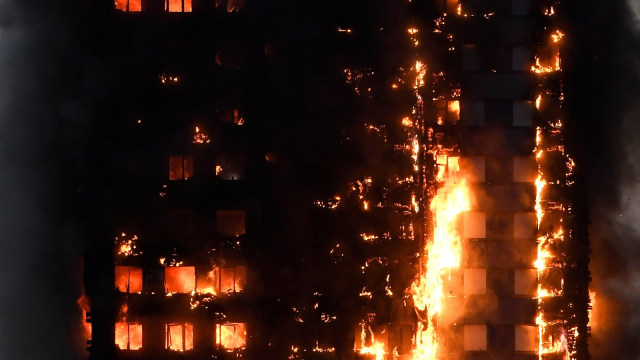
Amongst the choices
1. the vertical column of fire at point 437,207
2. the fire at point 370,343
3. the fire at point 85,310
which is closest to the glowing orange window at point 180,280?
the fire at point 85,310

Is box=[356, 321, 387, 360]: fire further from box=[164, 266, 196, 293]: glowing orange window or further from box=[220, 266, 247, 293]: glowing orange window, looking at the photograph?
box=[164, 266, 196, 293]: glowing orange window

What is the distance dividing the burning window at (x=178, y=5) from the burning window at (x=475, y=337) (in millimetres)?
12266

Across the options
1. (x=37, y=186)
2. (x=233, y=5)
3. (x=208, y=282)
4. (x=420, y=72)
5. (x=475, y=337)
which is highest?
(x=233, y=5)

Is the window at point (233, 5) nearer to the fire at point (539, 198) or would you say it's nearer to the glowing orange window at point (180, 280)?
the glowing orange window at point (180, 280)

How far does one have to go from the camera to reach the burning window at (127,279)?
1569cm

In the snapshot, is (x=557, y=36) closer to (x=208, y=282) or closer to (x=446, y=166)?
(x=446, y=166)

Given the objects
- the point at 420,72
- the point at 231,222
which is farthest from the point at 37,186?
the point at 420,72

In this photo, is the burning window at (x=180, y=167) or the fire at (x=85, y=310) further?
the fire at (x=85, y=310)

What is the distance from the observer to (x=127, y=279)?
51.5ft

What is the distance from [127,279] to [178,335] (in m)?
2.19

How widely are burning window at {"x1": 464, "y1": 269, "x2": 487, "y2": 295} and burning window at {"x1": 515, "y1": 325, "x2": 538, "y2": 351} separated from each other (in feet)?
4.97

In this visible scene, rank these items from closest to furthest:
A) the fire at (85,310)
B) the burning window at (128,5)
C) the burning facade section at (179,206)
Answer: the burning facade section at (179,206) < the burning window at (128,5) < the fire at (85,310)

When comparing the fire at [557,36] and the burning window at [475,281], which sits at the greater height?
the fire at [557,36]

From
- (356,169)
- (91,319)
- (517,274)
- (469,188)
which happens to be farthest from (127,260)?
(517,274)
